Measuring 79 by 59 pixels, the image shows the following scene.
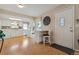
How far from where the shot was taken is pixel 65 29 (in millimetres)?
1784

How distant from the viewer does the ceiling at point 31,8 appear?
165 cm

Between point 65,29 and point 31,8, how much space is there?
0.74m

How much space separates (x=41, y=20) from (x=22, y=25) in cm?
38

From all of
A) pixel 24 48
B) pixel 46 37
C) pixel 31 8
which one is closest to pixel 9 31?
pixel 24 48

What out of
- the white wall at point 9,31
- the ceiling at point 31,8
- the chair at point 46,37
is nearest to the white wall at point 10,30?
the white wall at point 9,31

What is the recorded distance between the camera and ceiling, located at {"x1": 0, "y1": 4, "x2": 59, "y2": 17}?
1647mm

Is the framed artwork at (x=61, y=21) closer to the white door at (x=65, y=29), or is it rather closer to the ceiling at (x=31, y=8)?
the white door at (x=65, y=29)

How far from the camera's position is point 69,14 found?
5.64ft

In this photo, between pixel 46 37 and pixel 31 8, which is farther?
pixel 46 37

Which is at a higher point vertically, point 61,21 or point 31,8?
point 31,8

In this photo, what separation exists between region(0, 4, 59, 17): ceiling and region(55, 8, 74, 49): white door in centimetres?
25

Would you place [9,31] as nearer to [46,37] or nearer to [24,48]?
[24,48]

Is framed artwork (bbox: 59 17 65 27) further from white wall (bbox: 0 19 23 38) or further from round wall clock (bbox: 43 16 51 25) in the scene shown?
white wall (bbox: 0 19 23 38)

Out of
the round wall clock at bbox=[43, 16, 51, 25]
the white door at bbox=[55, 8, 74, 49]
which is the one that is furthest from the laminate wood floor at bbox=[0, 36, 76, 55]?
the round wall clock at bbox=[43, 16, 51, 25]
